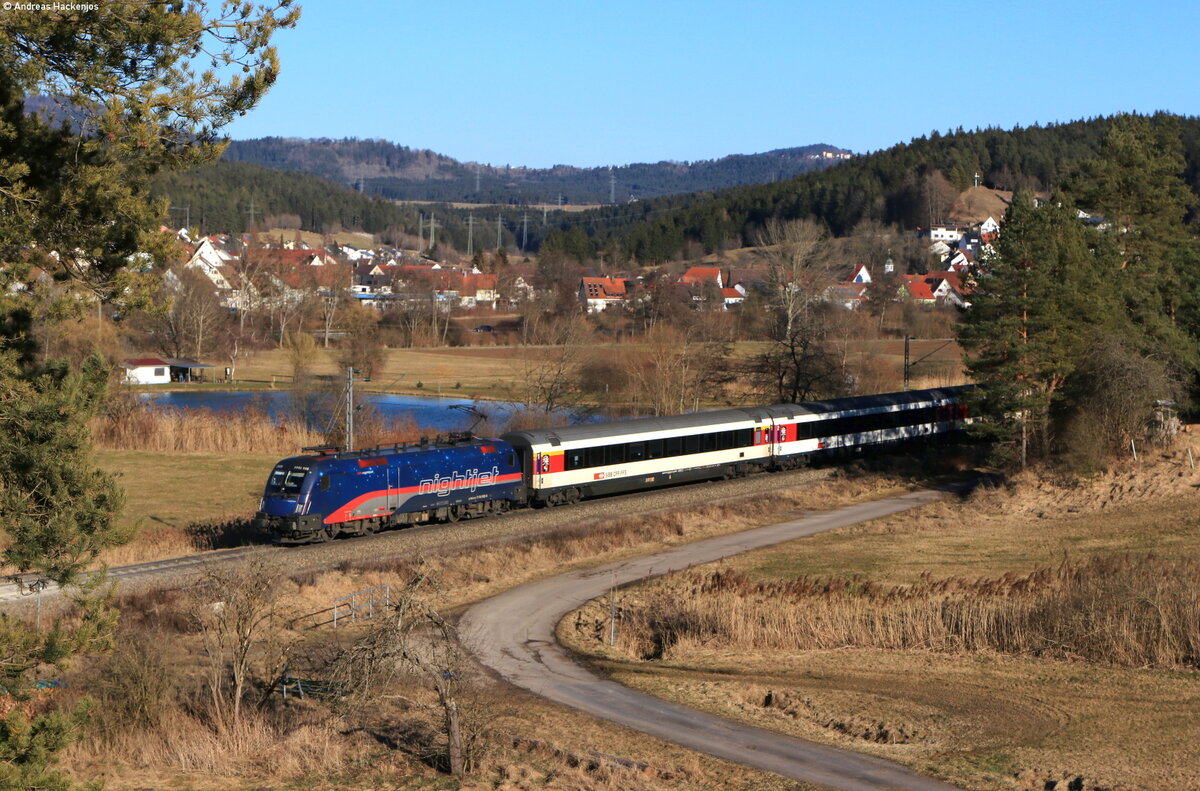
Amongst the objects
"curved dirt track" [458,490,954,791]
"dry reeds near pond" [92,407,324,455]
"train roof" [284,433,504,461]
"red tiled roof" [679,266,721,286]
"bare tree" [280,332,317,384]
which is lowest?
"curved dirt track" [458,490,954,791]

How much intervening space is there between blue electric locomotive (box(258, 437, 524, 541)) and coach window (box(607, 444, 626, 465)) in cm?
389

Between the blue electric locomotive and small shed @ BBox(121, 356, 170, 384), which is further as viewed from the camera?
small shed @ BBox(121, 356, 170, 384)

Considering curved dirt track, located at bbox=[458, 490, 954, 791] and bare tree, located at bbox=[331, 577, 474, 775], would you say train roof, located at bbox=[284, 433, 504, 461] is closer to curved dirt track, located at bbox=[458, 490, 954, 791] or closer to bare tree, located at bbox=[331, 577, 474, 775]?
curved dirt track, located at bbox=[458, 490, 954, 791]

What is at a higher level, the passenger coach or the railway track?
the passenger coach

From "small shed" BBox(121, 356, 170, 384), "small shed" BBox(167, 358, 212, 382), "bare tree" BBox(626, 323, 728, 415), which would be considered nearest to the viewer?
"bare tree" BBox(626, 323, 728, 415)

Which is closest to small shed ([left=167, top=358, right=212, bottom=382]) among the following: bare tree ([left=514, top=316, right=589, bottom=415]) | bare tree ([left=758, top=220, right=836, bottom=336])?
bare tree ([left=514, top=316, right=589, bottom=415])

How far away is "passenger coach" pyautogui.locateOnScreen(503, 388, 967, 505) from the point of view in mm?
38250

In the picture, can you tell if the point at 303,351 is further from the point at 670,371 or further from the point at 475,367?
the point at 475,367

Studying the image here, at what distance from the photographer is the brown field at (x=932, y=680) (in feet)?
53.7

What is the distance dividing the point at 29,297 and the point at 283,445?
135 ft

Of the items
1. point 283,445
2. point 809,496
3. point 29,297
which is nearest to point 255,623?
point 29,297

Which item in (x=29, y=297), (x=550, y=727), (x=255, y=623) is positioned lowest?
(x=550, y=727)

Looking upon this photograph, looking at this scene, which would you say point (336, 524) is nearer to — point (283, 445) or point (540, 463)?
point (540, 463)

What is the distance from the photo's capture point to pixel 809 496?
1747 inches
